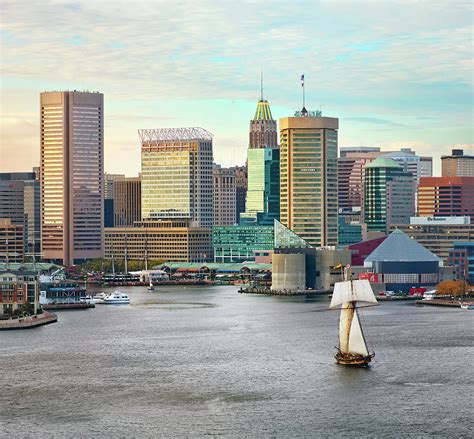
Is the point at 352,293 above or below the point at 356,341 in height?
above

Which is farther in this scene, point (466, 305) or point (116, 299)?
point (116, 299)

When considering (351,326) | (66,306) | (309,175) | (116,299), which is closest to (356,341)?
(351,326)

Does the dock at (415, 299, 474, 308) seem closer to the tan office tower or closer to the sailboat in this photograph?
the sailboat

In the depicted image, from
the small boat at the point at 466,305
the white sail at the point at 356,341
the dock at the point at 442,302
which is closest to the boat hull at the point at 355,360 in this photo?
the white sail at the point at 356,341

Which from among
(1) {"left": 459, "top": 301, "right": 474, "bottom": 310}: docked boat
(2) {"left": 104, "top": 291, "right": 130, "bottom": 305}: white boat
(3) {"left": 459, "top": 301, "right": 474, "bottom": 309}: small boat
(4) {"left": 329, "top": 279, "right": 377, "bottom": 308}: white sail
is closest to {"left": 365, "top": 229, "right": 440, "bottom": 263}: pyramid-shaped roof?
(1) {"left": 459, "top": 301, "right": 474, "bottom": 310}: docked boat

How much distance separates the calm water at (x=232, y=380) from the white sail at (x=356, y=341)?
1.62 m

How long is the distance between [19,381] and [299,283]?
8463cm

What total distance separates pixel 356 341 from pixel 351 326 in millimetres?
1308

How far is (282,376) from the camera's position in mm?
77438

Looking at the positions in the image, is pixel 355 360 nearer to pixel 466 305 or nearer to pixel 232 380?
pixel 232 380

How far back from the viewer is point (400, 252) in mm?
155750

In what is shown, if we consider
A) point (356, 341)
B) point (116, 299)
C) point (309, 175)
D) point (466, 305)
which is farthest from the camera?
point (309, 175)

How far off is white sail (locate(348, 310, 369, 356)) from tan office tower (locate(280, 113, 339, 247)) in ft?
356

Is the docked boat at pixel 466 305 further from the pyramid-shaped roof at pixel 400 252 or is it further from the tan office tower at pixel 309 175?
the tan office tower at pixel 309 175
